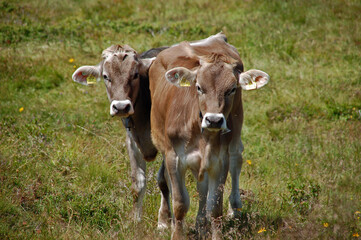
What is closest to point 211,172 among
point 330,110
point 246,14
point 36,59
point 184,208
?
point 184,208

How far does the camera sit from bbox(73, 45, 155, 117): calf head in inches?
232

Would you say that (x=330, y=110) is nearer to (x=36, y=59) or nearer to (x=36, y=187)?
(x=36, y=187)

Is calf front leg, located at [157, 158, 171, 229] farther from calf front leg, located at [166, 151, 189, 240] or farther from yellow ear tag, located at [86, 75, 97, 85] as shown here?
yellow ear tag, located at [86, 75, 97, 85]

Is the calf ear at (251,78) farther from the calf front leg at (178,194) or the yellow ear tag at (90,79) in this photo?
the yellow ear tag at (90,79)

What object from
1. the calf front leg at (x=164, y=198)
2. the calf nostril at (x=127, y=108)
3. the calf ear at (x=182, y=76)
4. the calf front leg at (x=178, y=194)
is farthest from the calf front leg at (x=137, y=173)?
the calf ear at (x=182, y=76)

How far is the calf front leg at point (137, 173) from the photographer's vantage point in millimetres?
6129

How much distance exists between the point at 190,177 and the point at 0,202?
2.66 meters

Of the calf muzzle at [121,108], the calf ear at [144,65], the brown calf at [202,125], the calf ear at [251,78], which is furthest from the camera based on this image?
the calf ear at [144,65]

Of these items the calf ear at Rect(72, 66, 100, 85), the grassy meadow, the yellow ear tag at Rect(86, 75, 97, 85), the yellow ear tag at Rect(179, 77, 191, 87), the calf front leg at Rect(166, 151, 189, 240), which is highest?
the yellow ear tag at Rect(179, 77, 191, 87)

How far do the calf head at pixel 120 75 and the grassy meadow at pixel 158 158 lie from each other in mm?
1163

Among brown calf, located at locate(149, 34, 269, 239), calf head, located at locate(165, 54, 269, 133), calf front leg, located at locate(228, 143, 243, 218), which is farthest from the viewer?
calf front leg, located at locate(228, 143, 243, 218)

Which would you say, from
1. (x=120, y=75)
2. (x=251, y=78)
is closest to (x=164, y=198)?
(x=120, y=75)

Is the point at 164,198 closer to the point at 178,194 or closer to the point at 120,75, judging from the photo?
the point at 178,194

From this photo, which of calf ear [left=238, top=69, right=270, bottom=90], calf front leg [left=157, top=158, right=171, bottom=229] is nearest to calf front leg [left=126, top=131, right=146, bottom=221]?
calf front leg [left=157, top=158, right=171, bottom=229]
